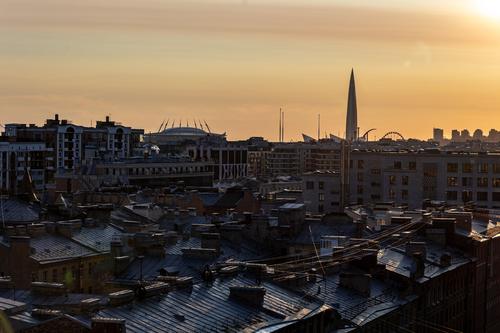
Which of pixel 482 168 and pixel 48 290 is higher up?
pixel 482 168

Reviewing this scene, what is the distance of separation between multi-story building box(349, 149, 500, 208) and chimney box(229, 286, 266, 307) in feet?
254

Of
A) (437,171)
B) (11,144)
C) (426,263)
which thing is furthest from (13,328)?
(11,144)

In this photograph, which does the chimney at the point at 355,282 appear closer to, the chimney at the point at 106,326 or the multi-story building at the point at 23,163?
the chimney at the point at 106,326

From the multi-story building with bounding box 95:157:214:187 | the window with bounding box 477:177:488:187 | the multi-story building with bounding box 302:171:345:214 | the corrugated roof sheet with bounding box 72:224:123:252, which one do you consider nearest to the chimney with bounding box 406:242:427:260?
the corrugated roof sheet with bounding box 72:224:123:252

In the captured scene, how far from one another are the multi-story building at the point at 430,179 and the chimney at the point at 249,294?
77.5 meters

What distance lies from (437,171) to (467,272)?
51.3m

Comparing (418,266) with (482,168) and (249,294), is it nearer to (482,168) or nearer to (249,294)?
(249,294)

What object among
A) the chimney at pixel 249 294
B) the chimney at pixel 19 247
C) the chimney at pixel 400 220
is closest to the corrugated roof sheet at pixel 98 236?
the chimney at pixel 19 247

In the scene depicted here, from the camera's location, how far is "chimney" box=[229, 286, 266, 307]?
43.8 meters

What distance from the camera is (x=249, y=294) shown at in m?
43.8

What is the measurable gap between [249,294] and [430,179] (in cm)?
8023

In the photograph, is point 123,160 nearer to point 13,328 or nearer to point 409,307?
point 409,307

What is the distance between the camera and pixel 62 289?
42.1m

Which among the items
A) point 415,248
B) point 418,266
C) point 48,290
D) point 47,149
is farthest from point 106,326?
point 47,149
